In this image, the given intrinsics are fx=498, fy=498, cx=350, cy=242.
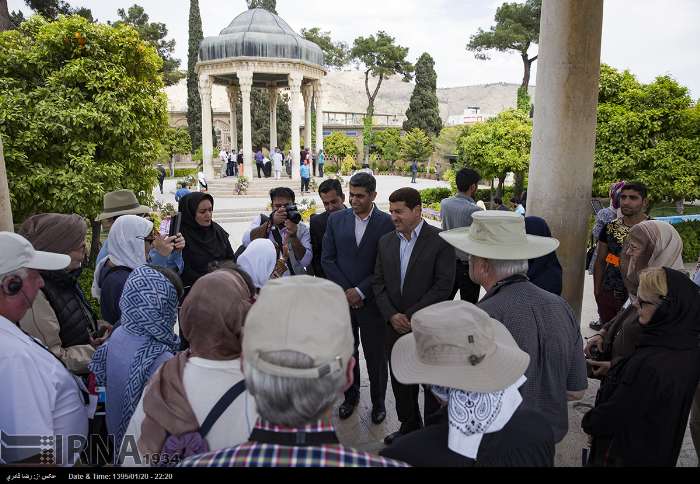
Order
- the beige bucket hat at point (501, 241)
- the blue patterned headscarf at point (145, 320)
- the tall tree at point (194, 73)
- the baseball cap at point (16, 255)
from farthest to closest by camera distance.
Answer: the tall tree at point (194, 73) < the beige bucket hat at point (501, 241) < the blue patterned headscarf at point (145, 320) < the baseball cap at point (16, 255)

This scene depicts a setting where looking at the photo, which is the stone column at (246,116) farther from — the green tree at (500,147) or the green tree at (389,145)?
the green tree at (389,145)

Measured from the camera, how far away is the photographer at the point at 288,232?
4.52 m

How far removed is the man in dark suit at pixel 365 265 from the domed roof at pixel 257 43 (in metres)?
20.8

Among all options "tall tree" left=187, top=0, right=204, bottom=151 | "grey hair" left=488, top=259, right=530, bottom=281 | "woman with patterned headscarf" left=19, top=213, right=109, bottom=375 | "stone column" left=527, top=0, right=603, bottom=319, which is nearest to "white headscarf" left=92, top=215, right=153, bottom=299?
"woman with patterned headscarf" left=19, top=213, right=109, bottom=375

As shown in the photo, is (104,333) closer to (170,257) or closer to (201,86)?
(170,257)

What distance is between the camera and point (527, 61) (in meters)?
41.1

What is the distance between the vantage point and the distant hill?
235 feet

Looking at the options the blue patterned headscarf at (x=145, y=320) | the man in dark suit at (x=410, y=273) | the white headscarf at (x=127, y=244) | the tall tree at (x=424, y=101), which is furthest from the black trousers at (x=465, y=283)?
the tall tree at (x=424, y=101)

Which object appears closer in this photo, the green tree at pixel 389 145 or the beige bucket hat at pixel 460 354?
the beige bucket hat at pixel 460 354

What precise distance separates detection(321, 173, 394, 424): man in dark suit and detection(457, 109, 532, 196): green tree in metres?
14.1

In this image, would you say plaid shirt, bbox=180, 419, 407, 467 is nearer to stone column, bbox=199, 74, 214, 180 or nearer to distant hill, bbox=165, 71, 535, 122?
stone column, bbox=199, 74, 214, 180

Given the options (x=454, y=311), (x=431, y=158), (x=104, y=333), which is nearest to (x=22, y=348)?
(x=104, y=333)

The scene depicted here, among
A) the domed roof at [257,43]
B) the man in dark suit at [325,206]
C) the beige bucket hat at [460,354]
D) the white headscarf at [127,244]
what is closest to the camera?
the beige bucket hat at [460,354]

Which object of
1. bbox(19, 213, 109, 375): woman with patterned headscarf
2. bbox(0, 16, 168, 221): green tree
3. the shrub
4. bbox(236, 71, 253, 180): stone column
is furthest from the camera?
bbox(236, 71, 253, 180): stone column
